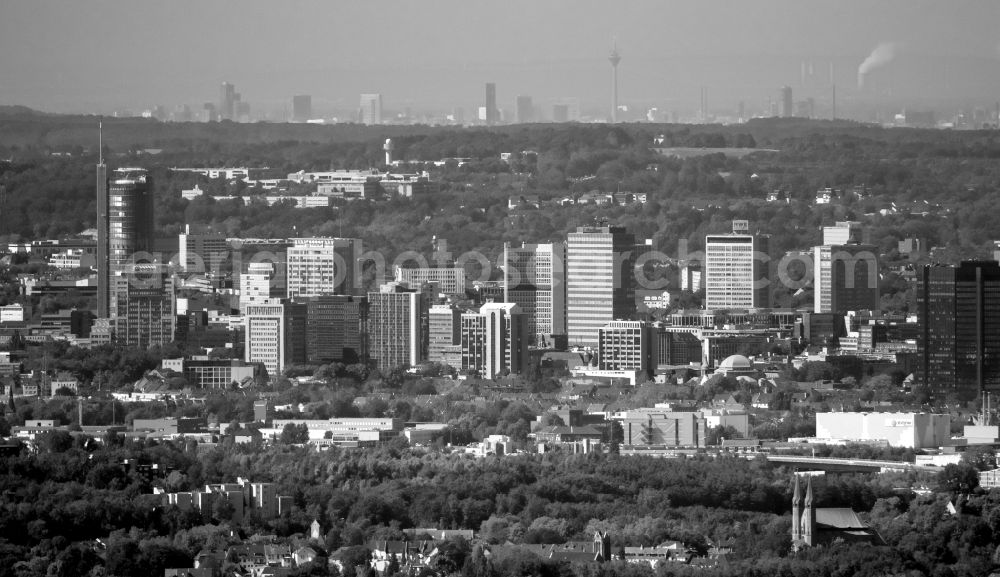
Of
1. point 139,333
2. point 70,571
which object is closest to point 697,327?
point 139,333

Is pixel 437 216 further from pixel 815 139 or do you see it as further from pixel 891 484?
pixel 891 484

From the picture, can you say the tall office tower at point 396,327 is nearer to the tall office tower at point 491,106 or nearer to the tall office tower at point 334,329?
the tall office tower at point 334,329

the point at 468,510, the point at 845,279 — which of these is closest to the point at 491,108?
the point at 845,279

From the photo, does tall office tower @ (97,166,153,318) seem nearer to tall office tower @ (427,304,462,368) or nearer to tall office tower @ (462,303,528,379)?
tall office tower @ (427,304,462,368)

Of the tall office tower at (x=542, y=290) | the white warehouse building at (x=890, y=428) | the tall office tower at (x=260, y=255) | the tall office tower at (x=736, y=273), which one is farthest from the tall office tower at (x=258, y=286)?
the white warehouse building at (x=890, y=428)

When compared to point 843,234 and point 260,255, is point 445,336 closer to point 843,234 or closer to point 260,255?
point 260,255

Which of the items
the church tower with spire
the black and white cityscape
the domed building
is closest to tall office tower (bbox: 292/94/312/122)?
the black and white cityscape
